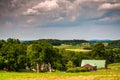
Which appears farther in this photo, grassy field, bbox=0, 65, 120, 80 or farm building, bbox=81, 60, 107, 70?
farm building, bbox=81, 60, 107, 70

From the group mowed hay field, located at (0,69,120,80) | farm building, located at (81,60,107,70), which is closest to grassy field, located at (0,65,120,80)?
mowed hay field, located at (0,69,120,80)

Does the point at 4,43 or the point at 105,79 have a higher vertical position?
the point at 4,43

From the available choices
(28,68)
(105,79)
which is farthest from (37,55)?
(105,79)

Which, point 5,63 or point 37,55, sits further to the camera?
point 37,55

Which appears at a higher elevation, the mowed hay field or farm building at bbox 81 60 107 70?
the mowed hay field

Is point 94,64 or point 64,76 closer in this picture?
point 64,76

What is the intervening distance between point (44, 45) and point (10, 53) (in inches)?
509

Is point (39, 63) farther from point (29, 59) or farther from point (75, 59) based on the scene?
point (75, 59)

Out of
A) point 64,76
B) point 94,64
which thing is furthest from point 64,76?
point 94,64

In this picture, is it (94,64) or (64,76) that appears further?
(94,64)

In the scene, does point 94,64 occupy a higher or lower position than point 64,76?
lower

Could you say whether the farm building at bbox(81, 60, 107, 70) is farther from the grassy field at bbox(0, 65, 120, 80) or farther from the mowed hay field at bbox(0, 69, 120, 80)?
the mowed hay field at bbox(0, 69, 120, 80)

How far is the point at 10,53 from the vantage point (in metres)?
81.5

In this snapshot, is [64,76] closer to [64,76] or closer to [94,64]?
[64,76]
